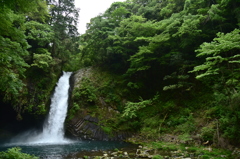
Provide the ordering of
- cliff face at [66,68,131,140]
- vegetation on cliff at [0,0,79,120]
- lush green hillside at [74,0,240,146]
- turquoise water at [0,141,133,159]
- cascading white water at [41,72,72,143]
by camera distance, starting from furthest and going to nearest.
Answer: cascading white water at [41,72,72,143], cliff face at [66,68,131,140], turquoise water at [0,141,133,159], lush green hillside at [74,0,240,146], vegetation on cliff at [0,0,79,120]

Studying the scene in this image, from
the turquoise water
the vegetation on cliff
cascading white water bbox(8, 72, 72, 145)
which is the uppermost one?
the vegetation on cliff

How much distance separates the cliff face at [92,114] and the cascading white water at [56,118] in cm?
74

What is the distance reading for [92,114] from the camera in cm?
1480

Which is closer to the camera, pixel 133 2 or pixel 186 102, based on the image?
pixel 186 102

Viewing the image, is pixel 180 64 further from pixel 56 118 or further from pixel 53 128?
pixel 53 128

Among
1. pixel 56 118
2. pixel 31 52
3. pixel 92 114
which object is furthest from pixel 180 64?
pixel 31 52

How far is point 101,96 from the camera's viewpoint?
659 inches

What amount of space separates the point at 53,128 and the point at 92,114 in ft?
11.9

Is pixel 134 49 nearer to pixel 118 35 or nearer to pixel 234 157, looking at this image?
pixel 118 35

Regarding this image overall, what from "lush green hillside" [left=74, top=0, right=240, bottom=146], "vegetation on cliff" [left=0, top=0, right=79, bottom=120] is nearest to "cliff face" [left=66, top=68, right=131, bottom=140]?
"lush green hillside" [left=74, top=0, right=240, bottom=146]

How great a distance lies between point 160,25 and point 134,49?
456 cm

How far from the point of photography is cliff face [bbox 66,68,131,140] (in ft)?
44.6

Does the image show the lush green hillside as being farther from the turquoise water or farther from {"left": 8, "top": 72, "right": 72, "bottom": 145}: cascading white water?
{"left": 8, "top": 72, "right": 72, "bottom": 145}: cascading white water

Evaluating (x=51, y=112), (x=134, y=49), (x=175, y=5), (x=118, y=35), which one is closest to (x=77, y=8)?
(x=118, y=35)
